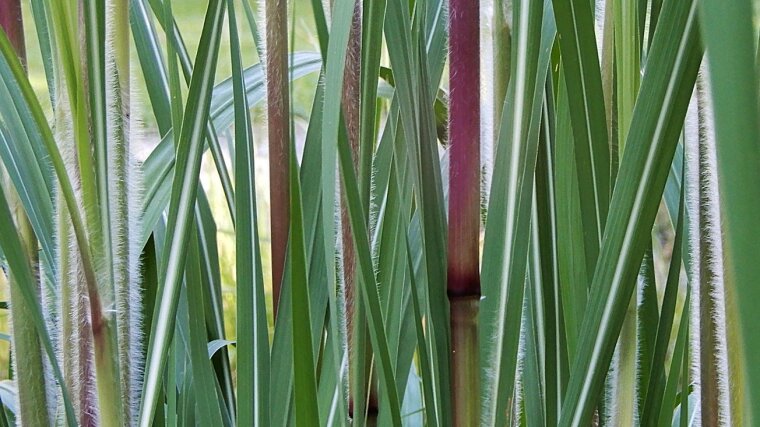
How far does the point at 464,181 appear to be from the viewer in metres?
0.23

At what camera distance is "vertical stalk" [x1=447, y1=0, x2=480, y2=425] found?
233 mm

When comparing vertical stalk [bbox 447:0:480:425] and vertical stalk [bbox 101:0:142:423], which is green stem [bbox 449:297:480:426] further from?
vertical stalk [bbox 101:0:142:423]

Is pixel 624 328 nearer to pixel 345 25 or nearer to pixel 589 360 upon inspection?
pixel 589 360

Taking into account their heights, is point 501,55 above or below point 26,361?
above

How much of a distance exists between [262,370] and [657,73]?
0.59 feet

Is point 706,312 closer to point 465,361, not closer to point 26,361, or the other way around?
point 465,361

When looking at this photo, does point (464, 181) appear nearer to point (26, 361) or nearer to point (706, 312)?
point (706, 312)

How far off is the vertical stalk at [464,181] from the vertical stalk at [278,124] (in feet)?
0.28

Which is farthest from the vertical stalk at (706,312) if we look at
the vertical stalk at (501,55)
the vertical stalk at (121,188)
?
the vertical stalk at (121,188)

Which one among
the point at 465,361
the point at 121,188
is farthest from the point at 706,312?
the point at 121,188

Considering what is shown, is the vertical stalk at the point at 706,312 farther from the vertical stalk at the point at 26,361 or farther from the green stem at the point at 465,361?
the vertical stalk at the point at 26,361

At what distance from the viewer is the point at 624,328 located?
0.26m

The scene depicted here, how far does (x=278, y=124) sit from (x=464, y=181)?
0.10 metres

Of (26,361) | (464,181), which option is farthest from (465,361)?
(26,361)
